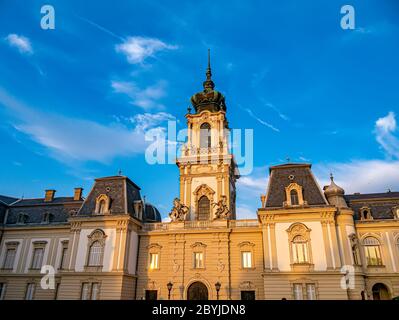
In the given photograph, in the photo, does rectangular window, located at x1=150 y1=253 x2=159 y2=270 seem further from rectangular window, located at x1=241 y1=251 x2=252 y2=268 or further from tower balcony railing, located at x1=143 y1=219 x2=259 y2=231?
rectangular window, located at x1=241 y1=251 x2=252 y2=268

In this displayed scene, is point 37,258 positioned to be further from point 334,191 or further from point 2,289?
point 334,191

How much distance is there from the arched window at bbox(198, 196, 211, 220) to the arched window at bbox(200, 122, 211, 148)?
26.5 feet

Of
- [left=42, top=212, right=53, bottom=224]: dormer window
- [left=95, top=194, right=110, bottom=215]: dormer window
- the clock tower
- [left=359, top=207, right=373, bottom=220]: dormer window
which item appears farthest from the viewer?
[left=42, top=212, right=53, bottom=224]: dormer window

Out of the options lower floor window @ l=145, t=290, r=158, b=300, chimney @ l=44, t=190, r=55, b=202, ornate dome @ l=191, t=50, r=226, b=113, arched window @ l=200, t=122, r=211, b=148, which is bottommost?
lower floor window @ l=145, t=290, r=158, b=300

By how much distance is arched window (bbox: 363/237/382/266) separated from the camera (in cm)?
3159

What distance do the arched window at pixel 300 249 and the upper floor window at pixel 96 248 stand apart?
20.5m

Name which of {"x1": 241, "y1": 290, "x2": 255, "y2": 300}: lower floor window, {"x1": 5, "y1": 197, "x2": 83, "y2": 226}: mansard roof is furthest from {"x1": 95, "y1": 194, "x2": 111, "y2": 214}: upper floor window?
{"x1": 241, "y1": 290, "x2": 255, "y2": 300}: lower floor window

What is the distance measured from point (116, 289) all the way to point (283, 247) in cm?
1772

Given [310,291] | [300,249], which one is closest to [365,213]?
[300,249]

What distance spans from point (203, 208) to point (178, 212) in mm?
3602

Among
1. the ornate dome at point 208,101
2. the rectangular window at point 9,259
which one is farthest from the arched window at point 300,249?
the rectangular window at point 9,259

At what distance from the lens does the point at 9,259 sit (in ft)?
127
